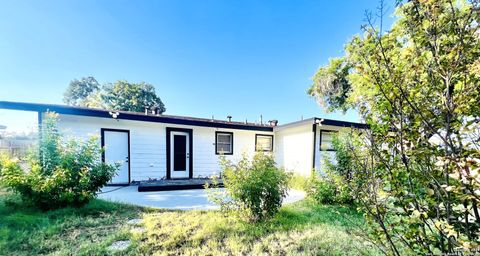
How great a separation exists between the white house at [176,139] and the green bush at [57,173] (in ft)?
6.46

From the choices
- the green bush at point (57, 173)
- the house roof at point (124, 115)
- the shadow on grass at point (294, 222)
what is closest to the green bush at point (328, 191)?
the shadow on grass at point (294, 222)

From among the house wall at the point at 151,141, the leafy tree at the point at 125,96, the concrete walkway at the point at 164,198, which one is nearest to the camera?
the concrete walkway at the point at 164,198

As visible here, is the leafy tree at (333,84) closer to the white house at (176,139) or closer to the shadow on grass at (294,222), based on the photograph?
the white house at (176,139)

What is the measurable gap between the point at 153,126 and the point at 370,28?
313 inches

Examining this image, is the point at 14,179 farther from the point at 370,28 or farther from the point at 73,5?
the point at 370,28

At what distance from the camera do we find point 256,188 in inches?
147

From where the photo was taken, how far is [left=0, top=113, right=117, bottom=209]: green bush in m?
4.07

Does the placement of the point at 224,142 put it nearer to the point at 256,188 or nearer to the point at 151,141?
the point at 151,141

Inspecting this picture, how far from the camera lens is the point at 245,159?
4.08 metres

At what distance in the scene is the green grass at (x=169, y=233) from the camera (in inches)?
111

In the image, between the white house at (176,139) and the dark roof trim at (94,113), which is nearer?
the dark roof trim at (94,113)

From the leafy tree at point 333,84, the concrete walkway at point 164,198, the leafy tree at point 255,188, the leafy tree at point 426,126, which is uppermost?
the leafy tree at point 333,84

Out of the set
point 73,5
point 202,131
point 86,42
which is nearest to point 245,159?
point 202,131

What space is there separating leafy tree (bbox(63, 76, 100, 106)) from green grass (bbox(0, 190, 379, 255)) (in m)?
23.1
